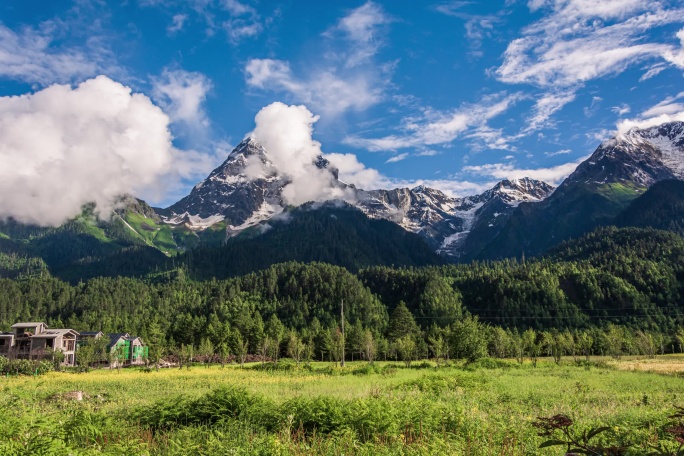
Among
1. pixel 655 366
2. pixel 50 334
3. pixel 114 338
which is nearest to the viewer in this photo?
pixel 655 366

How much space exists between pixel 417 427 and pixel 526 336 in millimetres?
90573

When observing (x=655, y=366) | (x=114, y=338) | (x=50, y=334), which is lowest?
(x=655, y=366)

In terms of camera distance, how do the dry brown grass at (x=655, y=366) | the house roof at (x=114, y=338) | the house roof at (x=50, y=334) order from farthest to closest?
the house roof at (x=114, y=338) → the house roof at (x=50, y=334) → the dry brown grass at (x=655, y=366)

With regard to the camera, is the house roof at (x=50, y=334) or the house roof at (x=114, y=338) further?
the house roof at (x=114, y=338)

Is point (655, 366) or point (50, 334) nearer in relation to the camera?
point (655, 366)

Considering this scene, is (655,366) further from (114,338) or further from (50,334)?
(50,334)

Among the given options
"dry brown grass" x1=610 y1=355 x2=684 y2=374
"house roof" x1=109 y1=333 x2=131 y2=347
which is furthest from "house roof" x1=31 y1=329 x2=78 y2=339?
"dry brown grass" x1=610 y1=355 x2=684 y2=374

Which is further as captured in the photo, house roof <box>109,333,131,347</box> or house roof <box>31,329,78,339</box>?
house roof <box>109,333,131,347</box>

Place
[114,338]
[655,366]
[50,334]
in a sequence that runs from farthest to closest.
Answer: [114,338], [50,334], [655,366]

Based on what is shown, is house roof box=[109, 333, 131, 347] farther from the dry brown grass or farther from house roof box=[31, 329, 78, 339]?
the dry brown grass

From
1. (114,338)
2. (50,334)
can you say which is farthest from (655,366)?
(50,334)

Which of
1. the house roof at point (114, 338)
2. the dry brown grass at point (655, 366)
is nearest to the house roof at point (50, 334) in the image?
the house roof at point (114, 338)

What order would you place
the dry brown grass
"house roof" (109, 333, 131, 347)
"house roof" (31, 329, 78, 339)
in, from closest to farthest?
the dry brown grass → "house roof" (31, 329, 78, 339) → "house roof" (109, 333, 131, 347)

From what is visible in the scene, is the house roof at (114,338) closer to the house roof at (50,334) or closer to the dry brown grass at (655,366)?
the house roof at (50,334)
